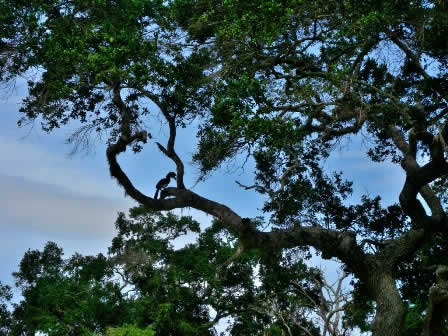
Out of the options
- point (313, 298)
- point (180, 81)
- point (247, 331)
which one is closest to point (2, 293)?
point (247, 331)

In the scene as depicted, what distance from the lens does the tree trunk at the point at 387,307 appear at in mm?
10711

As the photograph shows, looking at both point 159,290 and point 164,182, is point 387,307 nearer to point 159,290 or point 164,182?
point 164,182

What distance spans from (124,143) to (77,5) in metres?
2.71

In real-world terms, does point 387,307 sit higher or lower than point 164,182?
lower

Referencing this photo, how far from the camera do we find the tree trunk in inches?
422

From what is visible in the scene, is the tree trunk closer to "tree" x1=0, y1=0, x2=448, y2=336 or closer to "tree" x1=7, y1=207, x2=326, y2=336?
"tree" x1=0, y1=0, x2=448, y2=336

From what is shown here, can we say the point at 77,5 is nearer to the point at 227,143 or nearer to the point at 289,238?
the point at 227,143

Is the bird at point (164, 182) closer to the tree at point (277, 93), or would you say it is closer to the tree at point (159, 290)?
the tree at point (277, 93)

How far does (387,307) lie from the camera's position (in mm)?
10922

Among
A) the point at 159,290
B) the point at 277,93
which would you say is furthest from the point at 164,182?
the point at 159,290

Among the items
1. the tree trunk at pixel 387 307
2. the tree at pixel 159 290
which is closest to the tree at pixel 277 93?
the tree trunk at pixel 387 307

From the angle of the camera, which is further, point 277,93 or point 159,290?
point 159,290

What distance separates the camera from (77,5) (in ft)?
Answer: 37.2

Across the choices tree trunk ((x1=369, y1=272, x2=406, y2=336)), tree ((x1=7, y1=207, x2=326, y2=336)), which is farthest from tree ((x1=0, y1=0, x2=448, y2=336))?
tree ((x1=7, y1=207, x2=326, y2=336))
